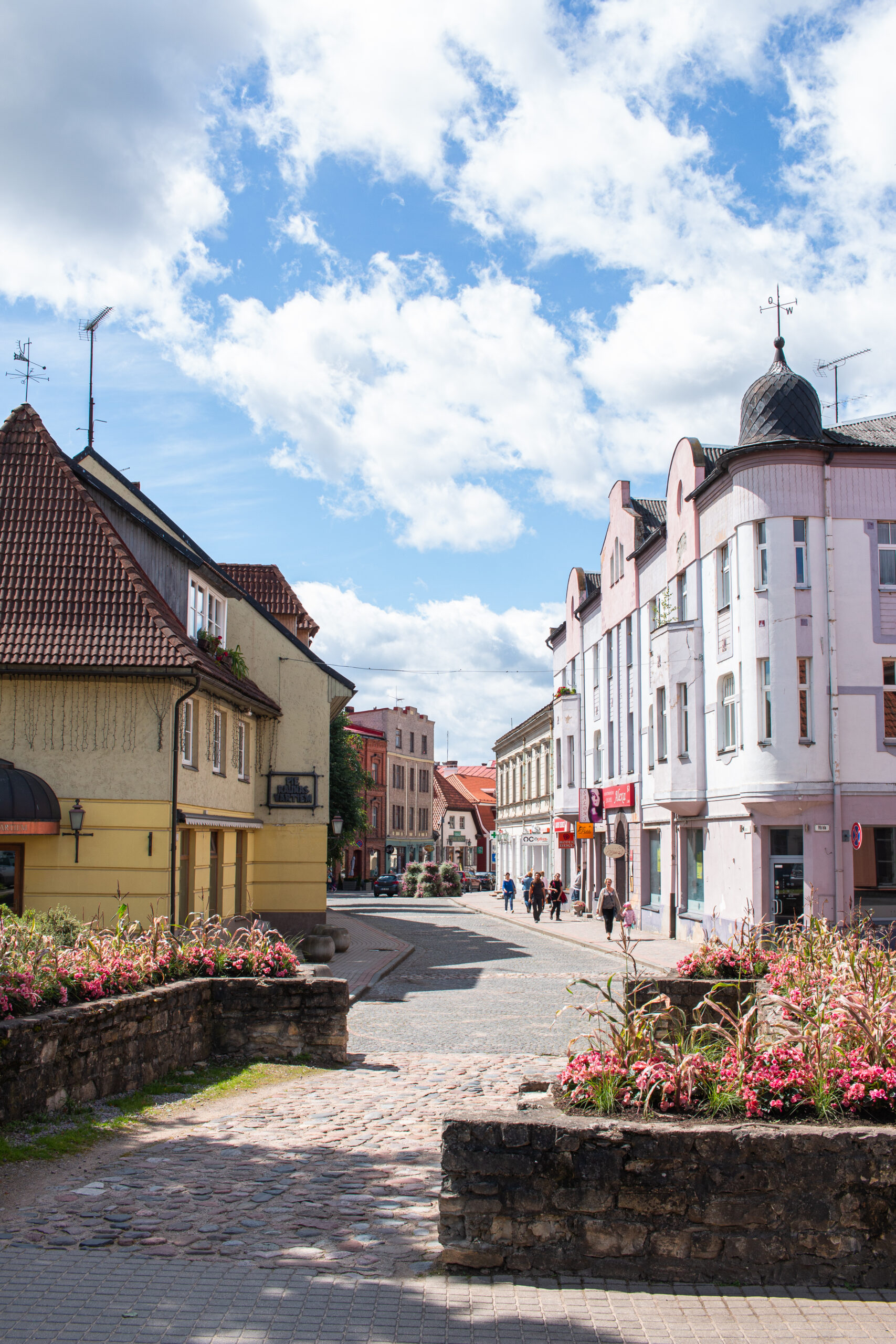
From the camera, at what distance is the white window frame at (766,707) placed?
25453mm

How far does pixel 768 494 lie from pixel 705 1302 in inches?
893

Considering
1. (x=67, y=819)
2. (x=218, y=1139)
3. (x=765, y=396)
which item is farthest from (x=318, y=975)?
(x=765, y=396)

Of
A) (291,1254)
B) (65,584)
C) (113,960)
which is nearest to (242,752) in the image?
(65,584)

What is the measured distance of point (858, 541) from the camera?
25.6m

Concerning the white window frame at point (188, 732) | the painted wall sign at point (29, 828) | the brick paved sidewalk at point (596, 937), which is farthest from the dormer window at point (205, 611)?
the brick paved sidewalk at point (596, 937)

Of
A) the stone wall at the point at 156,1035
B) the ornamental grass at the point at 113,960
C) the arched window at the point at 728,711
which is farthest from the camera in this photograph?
the arched window at the point at 728,711

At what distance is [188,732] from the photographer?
19.0m

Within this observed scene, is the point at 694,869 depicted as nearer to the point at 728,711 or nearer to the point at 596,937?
the point at 596,937

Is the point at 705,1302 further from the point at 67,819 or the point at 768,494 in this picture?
the point at 768,494

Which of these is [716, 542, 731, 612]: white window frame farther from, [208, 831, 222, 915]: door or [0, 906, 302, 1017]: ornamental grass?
[0, 906, 302, 1017]: ornamental grass

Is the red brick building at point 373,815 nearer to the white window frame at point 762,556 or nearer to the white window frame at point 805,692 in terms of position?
the white window frame at point 762,556

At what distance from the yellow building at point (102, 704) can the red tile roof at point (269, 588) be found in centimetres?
769

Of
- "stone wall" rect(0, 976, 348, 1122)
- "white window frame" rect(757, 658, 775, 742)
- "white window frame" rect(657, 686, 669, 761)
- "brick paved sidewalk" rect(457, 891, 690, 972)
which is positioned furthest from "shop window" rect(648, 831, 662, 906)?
"stone wall" rect(0, 976, 348, 1122)

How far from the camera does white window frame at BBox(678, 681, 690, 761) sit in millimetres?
30562
